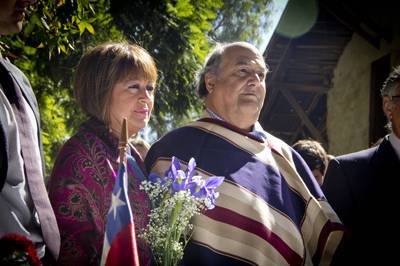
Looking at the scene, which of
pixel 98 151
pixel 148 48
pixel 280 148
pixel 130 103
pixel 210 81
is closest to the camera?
pixel 98 151

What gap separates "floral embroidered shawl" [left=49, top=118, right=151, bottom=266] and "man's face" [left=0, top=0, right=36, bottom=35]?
23.7 inches

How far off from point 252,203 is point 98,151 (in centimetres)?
101

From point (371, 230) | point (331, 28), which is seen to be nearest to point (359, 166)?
point (371, 230)

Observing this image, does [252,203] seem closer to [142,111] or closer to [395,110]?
[142,111]

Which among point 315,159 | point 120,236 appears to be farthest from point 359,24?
point 120,236

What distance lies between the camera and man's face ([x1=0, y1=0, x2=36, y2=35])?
6.97 feet

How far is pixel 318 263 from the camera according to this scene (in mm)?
2975

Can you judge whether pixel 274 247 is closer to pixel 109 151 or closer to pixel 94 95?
pixel 109 151

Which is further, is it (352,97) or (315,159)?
(352,97)

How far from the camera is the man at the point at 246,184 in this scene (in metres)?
2.76

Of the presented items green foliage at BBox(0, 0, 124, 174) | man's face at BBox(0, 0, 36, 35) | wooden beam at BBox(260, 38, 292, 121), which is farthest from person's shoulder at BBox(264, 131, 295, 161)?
wooden beam at BBox(260, 38, 292, 121)

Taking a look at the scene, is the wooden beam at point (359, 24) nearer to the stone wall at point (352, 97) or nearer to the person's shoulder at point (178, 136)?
the stone wall at point (352, 97)

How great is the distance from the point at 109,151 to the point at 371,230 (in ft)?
5.96

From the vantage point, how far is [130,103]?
257cm
